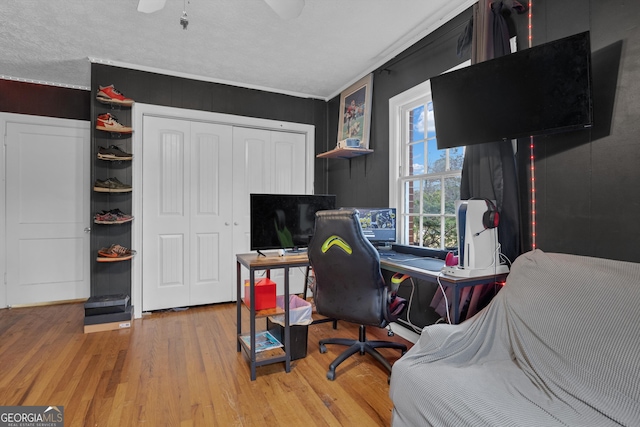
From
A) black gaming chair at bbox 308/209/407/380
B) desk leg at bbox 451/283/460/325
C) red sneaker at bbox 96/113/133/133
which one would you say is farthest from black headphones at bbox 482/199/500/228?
red sneaker at bbox 96/113/133/133

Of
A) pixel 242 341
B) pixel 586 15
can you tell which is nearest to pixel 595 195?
pixel 586 15

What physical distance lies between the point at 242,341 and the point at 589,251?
221 cm

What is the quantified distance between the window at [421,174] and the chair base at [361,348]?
0.88 metres

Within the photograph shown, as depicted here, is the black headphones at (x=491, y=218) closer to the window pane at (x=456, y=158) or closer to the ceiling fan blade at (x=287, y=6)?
the window pane at (x=456, y=158)

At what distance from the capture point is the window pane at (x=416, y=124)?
2922 mm

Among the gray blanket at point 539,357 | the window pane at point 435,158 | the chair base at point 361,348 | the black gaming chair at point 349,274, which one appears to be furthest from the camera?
the window pane at point 435,158

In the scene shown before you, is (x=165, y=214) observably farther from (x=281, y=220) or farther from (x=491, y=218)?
(x=491, y=218)

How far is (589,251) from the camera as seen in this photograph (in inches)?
67.6

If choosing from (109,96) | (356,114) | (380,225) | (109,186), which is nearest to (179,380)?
(380,225)

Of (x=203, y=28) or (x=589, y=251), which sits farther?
(x=203, y=28)

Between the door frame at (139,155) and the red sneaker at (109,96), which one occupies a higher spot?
the red sneaker at (109,96)

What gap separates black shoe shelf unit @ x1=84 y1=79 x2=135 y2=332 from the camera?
3.22 m

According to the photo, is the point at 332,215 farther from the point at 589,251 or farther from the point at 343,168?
the point at 343,168

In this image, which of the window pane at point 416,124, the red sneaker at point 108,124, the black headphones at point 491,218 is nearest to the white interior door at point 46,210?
the red sneaker at point 108,124
